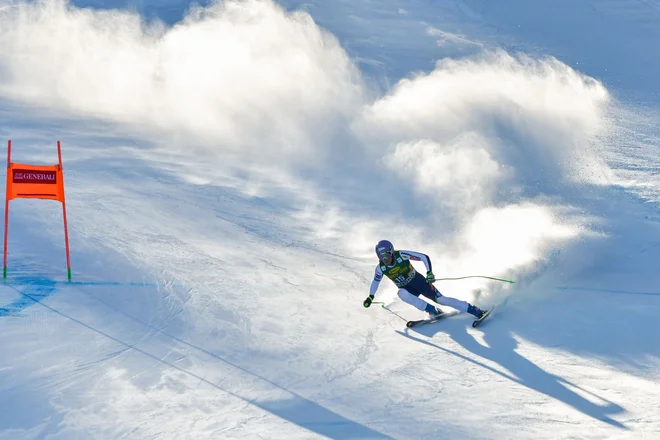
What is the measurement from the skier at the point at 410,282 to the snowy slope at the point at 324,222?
→ 371 millimetres

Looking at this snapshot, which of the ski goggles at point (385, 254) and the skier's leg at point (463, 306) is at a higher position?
the ski goggles at point (385, 254)

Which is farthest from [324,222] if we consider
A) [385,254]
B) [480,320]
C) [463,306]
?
[480,320]

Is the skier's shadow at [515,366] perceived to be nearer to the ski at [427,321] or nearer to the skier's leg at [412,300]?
the ski at [427,321]

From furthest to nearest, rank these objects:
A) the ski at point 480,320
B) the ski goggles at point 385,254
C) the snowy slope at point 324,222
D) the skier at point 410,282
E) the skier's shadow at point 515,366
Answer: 1. the ski goggles at point 385,254
2. the skier at point 410,282
3. the ski at point 480,320
4. the snowy slope at point 324,222
5. the skier's shadow at point 515,366

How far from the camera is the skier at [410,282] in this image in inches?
366

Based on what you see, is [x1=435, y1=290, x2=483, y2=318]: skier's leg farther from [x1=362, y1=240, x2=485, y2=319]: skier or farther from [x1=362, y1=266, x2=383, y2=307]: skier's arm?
Answer: [x1=362, y1=266, x2=383, y2=307]: skier's arm

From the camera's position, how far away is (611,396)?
7.24 meters

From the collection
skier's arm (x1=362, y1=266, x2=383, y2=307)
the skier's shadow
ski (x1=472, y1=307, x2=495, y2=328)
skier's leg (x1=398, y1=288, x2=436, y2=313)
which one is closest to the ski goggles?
skier's arm (x1=362, y1=266, x2=383, y2=307)

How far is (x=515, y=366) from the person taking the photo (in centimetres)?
805

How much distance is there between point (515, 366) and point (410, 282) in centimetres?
219

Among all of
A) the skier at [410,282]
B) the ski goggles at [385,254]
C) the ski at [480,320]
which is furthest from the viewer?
the ski goggles at [385,254]

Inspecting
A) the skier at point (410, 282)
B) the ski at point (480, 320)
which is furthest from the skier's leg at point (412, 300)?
the ski at point (480, 320)

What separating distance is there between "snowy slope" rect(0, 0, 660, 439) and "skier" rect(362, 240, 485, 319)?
0.37 m

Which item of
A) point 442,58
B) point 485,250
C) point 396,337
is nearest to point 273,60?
point 442,58
